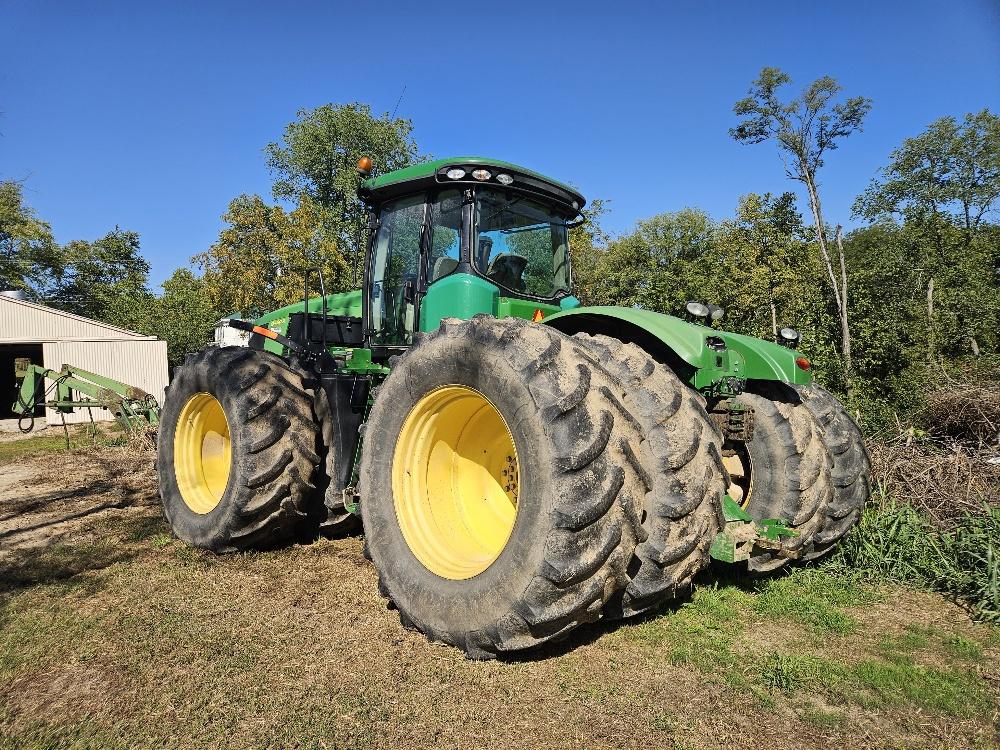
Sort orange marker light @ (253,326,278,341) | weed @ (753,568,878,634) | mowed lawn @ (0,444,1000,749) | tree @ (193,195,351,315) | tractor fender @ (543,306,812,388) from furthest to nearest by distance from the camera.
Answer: tree @ (193,195,351,315), orange marker light @ (253,326,278,341), weed @ (753,568,878,634), tractor fender @ (543,306,812,388), mowed lawn @ (0,444,1000,749)

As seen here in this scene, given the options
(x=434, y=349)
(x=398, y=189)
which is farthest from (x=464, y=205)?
(x=434, y=349)

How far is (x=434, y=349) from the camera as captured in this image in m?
3.53

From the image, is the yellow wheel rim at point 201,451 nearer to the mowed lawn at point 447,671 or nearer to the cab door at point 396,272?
the mowed lawn at point 447,671

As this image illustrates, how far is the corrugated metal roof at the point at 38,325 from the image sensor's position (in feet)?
71.0

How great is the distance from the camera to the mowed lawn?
2584 millimetres

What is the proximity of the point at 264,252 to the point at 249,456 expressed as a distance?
23.6m

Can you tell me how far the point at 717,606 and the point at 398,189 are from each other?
368 centimetres

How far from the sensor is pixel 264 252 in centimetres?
2619

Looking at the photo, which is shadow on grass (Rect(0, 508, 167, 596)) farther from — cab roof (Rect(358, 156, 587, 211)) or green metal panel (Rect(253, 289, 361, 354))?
cab roof (Rect(358, 156, 587, 211))

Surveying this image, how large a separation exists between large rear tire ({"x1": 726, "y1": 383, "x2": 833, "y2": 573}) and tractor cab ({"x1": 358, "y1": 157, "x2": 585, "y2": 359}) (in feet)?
5.58

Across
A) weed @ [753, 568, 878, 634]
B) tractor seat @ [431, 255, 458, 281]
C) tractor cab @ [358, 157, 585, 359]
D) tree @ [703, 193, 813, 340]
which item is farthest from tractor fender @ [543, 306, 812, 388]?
tree @ [703, 193, 813, 340]

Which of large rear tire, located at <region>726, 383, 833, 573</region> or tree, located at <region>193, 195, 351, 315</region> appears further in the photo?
tree, located at <region>193, 195, 351, 315</region>

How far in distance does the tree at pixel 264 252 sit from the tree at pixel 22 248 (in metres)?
21.5

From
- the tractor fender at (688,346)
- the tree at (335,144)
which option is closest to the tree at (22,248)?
the tree at (335,144)
